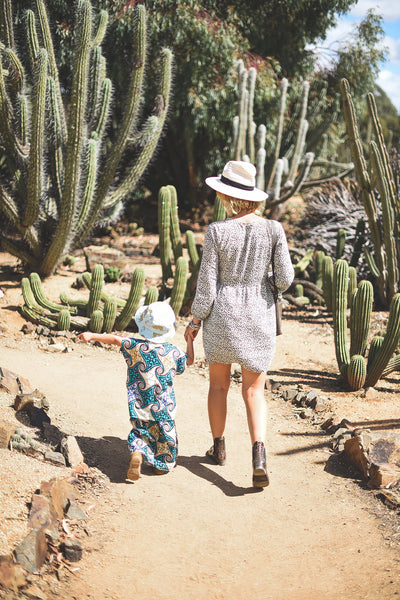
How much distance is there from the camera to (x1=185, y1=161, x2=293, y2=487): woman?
12.4 feet

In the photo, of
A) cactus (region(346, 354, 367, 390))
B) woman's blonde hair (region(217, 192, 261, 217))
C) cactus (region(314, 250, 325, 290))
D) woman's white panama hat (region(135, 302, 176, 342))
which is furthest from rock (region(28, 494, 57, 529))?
cactus (region(314, 250, 325, 290))

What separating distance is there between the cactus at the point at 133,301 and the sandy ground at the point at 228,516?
4.63 feet

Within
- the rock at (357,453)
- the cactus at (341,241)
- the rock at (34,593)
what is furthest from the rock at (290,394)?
the cactus at (341,241)

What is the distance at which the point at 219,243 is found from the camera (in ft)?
12.4

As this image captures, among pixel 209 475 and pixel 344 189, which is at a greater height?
pixel 344 189

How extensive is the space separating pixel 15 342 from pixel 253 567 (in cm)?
438

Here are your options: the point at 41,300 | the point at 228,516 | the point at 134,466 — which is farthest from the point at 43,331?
the point at 228,516

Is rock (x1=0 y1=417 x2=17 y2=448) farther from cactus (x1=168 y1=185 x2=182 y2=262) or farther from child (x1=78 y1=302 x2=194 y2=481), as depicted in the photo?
cactus (x1=168 y1=185 x2=182 y2=262)

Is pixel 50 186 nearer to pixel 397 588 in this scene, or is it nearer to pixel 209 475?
pixel 209 475

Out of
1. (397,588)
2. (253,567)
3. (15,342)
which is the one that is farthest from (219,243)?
(15,342)

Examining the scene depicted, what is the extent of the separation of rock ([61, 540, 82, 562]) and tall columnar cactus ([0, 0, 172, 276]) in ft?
18.8

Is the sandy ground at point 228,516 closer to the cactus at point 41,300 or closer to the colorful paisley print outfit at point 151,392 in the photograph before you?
the colorful paisley print outfit at point 151,392

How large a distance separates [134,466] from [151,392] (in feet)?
1.41

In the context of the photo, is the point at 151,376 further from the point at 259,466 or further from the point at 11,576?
the point at 11,576
